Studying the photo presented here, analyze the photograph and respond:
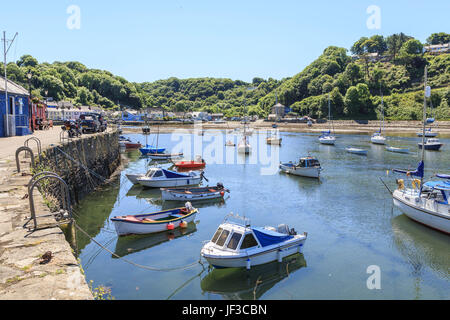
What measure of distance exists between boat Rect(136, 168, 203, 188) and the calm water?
88 cm

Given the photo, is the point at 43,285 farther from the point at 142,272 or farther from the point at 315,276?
the point at 315,276

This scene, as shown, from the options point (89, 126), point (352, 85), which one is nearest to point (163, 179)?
point (89, 126)

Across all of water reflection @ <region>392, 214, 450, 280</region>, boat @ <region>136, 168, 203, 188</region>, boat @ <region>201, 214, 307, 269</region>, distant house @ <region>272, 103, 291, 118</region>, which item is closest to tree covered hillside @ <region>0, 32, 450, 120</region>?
distant house @ <region>272, 103, 291, 118</region>

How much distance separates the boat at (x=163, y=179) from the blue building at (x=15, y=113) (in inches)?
547

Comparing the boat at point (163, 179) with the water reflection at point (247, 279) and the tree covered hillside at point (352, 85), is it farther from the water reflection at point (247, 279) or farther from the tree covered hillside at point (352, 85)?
the tree covered hillside at point (352, 85)

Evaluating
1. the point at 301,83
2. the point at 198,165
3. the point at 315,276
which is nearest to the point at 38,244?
the point at 315,276

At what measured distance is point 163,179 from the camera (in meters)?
32.3

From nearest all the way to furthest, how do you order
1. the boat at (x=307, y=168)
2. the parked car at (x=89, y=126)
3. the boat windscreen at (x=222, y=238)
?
the boat windscreen at (x=222, y=238) → the boat at (x=307, y=168) → the parked car at (x=89, y=126)

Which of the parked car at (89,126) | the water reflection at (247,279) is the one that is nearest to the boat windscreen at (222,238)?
the water reflection at (247,279)

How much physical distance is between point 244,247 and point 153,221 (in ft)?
22.3

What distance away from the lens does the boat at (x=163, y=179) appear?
32.1 meters

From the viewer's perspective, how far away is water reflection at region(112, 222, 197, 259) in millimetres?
18763

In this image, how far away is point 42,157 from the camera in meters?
19.9

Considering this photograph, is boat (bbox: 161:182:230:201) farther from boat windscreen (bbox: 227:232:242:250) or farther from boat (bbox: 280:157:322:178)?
boat (bbox: 280:157:322:178)
